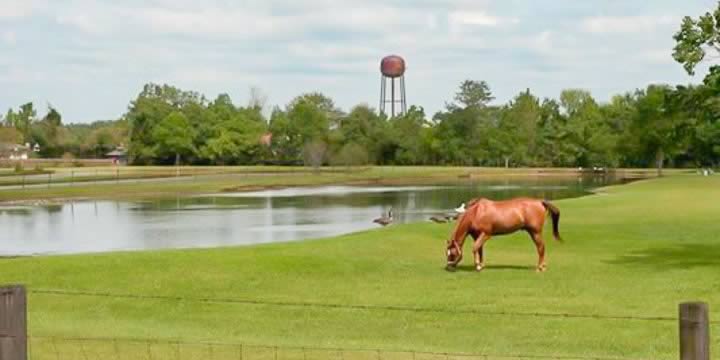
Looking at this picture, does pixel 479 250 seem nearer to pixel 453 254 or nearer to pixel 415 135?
pixel 453 254

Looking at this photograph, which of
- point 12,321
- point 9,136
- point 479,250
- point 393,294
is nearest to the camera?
point 12,321

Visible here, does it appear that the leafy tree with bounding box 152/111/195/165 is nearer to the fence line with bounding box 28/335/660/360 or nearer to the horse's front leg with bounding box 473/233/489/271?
the horse's front leg with bounding box 473/233/489/271

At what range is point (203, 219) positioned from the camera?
52.0 meters

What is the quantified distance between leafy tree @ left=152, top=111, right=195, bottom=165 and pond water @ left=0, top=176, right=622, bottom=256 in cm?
6953

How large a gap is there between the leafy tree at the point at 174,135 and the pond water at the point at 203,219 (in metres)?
69.5

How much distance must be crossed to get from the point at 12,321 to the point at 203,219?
4605cm

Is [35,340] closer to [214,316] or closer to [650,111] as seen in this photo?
[214,316]

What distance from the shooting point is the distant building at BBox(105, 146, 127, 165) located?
164850 millimetres

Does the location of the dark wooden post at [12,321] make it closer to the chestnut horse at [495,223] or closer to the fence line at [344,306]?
the fence line at [344,306]

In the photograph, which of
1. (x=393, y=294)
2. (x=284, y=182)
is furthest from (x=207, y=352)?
(x=284, y=182)

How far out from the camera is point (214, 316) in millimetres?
17797

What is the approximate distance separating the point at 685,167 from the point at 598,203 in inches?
3387

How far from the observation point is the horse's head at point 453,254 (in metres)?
23.2

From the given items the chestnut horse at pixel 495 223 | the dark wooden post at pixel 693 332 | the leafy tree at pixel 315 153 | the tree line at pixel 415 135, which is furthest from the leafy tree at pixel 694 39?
the leafy tree at pixel 315 153
